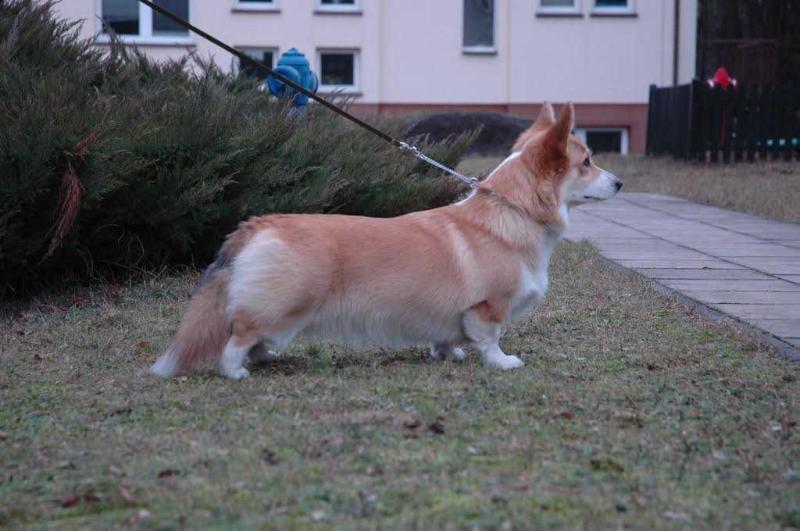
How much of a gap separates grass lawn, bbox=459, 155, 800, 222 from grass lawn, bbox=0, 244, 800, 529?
6.32 metres

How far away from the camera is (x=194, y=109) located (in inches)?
266

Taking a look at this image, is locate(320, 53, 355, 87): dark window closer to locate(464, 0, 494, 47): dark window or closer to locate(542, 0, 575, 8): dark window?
locate(464, 0, 494, 47): dark window

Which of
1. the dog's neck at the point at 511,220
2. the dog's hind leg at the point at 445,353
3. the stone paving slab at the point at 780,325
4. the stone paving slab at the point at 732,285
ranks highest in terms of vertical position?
the dog's neck at the point at 511,220

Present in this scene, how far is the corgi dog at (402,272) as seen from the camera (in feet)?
14.5

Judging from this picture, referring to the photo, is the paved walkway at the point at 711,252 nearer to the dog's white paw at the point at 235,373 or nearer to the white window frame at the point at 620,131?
the dog's white paw at the point at 235,373

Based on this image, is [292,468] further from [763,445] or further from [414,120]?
[414,120]

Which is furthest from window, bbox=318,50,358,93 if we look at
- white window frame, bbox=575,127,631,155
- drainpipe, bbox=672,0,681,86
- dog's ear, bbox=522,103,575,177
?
dog's ear, bbox=522,103,575,177

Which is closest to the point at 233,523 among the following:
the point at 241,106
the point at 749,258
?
the point at 241,106

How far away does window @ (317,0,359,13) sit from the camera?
19969 mm

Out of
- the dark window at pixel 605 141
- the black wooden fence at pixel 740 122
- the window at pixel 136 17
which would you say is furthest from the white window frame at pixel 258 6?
the black wooden fence at pixel 740 122

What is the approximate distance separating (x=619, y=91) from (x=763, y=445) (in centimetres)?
1775

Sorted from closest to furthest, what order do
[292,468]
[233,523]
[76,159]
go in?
[233,523] → [292,468] → [76,159]

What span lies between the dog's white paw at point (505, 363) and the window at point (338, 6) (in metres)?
16.1

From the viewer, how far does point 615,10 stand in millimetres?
20297
